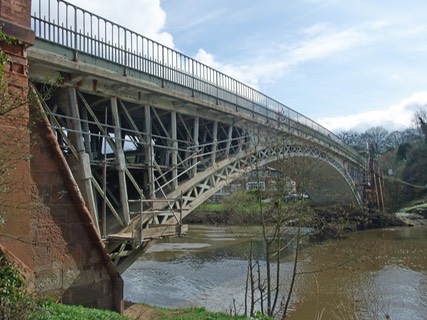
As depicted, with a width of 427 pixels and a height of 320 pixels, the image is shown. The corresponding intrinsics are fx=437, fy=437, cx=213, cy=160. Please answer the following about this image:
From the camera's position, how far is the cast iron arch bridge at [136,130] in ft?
34.2

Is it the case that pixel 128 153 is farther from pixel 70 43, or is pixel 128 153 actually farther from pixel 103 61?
pixel 70 43

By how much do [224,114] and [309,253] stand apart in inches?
468

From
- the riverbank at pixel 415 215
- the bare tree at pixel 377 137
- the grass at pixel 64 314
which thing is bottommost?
the grass at pixel 64 314

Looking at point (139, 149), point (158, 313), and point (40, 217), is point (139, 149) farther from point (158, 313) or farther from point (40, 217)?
point (40, 217)

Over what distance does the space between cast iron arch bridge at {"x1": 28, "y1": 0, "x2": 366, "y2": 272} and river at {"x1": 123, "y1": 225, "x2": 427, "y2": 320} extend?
238 centimetres

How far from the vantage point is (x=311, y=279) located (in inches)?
724

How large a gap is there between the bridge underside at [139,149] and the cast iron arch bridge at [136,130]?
0.10 feet

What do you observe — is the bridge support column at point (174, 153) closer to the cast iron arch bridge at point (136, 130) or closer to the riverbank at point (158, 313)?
the cast iron arch bridge at point (136, 130)

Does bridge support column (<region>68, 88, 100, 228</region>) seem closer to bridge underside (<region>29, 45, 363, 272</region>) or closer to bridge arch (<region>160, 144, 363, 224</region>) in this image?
bridge underside (<region>29, 45, 363, 272</region>)

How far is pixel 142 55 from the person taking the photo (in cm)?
1346

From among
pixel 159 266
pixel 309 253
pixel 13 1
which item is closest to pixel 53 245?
pixel 13 1

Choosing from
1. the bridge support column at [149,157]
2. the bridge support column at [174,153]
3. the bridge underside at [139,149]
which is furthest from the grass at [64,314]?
the bridge support column at [174,153]

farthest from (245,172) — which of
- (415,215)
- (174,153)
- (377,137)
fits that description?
(377,137)

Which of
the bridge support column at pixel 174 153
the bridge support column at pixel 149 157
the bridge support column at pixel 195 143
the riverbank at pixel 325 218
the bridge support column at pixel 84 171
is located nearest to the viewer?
the bridge support column at pixel 84 171
